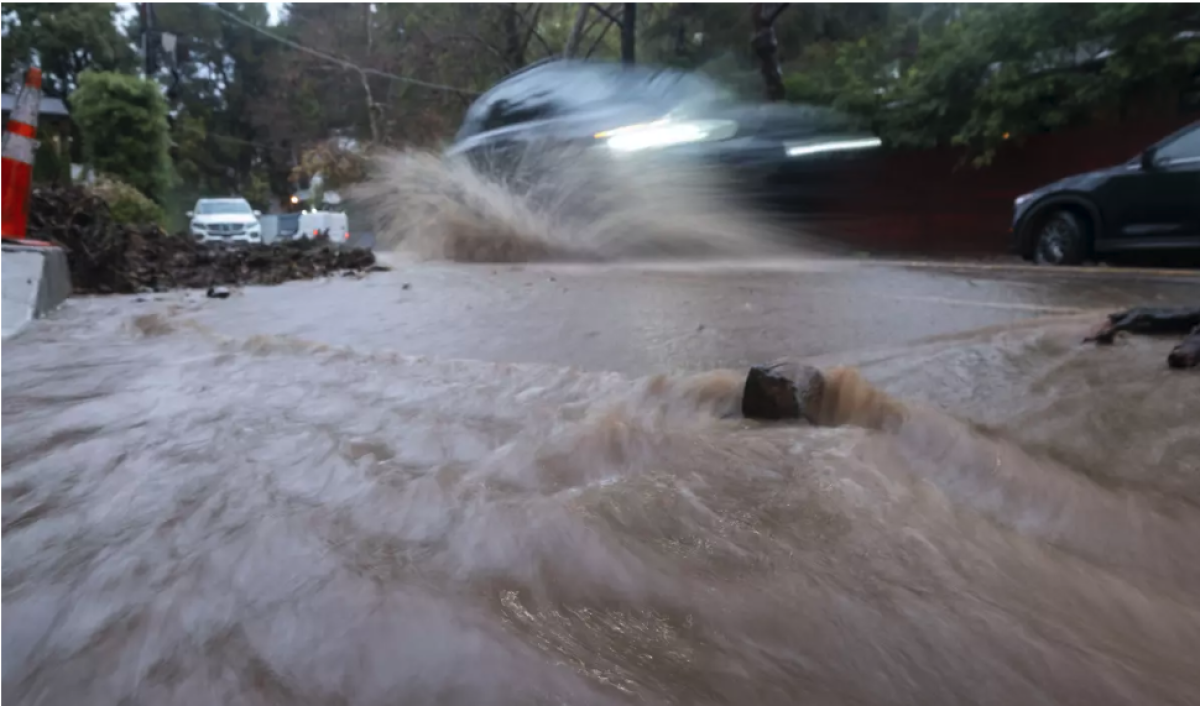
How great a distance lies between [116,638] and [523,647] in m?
0.61

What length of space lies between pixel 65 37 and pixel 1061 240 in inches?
939

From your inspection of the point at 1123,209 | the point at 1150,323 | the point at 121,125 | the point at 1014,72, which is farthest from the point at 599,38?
the point at 1150,323

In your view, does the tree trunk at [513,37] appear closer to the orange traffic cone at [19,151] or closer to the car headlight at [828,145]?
the car headlight at [828,145]

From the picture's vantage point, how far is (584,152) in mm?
7945

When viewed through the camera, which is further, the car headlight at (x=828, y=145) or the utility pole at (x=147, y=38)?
the utility pole at (x=147, y=38)

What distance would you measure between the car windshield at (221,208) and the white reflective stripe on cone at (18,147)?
16.9m

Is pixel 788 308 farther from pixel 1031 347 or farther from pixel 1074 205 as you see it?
pixel 1074 205

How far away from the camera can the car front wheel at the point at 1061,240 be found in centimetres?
772

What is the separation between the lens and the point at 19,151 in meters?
5.08

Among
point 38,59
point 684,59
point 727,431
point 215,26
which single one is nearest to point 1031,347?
point 727,431

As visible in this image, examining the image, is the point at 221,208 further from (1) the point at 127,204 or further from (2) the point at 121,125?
(1) the point at 127,204

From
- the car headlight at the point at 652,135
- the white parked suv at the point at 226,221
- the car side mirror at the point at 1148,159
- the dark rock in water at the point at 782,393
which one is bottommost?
the white parked suv at the point at 226,221

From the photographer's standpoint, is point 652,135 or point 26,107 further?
point 652,135

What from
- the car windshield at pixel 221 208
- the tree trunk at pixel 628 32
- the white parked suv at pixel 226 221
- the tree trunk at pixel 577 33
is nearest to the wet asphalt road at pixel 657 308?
the tree trunk at pixel 628 32
